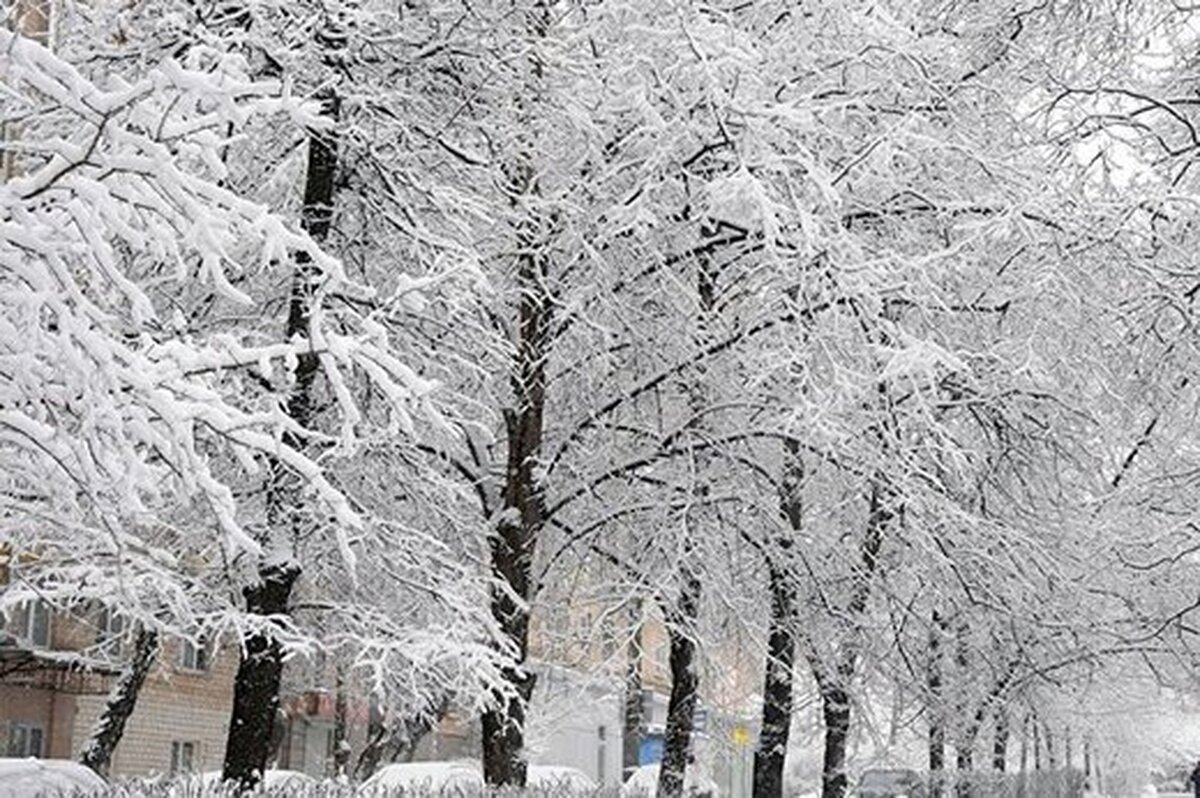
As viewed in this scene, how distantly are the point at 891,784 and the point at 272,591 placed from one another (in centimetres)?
2402

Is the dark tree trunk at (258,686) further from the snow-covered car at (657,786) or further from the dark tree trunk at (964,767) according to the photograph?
the dark tree trunk at (964,767)

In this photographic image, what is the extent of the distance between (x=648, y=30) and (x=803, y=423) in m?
3.02

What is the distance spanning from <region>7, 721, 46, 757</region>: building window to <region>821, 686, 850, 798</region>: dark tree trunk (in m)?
19.3

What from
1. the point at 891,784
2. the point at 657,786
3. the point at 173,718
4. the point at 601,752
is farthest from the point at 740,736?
the point at 601,752

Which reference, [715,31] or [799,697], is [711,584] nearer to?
[715,31]

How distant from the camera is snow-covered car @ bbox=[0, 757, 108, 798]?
7.34 meters

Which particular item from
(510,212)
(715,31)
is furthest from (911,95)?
(510,212)

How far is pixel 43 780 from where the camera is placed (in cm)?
819

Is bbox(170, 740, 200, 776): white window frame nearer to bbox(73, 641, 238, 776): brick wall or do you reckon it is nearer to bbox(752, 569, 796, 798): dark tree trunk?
bbox(73, 641, 238, 776): brick wall

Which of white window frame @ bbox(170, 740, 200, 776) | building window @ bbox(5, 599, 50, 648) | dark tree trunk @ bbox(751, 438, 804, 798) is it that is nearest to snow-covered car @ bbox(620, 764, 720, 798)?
dark tree trunk @ bbox(751, 438, 804, 798)

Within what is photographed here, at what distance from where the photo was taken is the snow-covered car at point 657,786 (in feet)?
39.7

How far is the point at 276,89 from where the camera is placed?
199 inches

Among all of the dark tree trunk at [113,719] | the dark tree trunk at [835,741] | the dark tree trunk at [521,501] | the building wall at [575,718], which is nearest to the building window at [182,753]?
the building wall at [575,718]

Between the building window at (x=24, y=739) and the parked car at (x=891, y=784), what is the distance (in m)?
16.5
